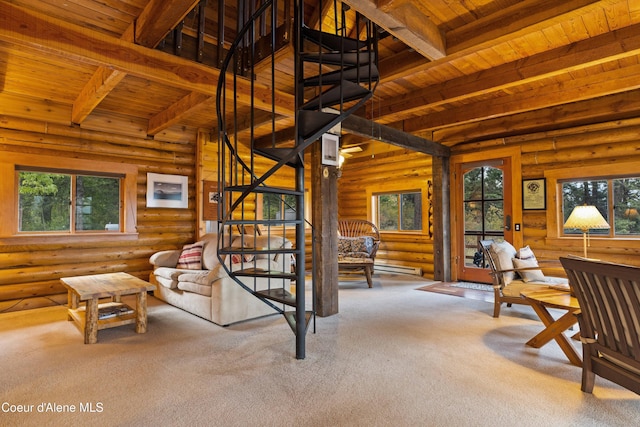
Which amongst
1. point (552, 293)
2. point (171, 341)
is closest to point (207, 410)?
point (171, 341)

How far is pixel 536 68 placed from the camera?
129 inches

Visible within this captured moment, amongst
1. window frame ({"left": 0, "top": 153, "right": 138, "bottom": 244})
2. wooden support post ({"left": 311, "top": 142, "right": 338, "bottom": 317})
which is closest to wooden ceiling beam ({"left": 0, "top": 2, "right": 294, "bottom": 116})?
wooden support post ({"left": 311, "top": 142, "right": 338, "bottom": 317})

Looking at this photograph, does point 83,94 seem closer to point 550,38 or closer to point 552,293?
point 550,38

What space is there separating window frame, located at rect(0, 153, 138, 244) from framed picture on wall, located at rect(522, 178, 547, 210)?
231 inches

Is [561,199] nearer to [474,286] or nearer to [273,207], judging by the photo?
[474,286]

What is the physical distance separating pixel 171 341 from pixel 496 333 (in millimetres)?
2967

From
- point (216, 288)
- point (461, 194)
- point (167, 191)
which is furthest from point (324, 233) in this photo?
point (461, 194)

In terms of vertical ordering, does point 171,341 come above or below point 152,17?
below

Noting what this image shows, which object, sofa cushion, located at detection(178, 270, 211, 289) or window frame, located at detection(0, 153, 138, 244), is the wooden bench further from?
window frame, located at detection(0, 153, 138, 244)

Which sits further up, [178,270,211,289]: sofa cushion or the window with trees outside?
the window with trees outside

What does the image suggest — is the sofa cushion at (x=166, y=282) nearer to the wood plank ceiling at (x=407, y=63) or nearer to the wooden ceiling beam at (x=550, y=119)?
the wood plank ceiling at (x=407, y=63)

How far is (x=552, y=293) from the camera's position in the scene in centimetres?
288

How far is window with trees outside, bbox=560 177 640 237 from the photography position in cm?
439

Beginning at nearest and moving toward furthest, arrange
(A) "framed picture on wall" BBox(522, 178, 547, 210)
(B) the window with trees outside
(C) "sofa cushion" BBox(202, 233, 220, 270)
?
(C) "sofa cushion" BBox(202, 233, 220, 270) → (B) the window with trees outside → (A) "framed picture on wall" BBox(522, 178, 547, 210)
